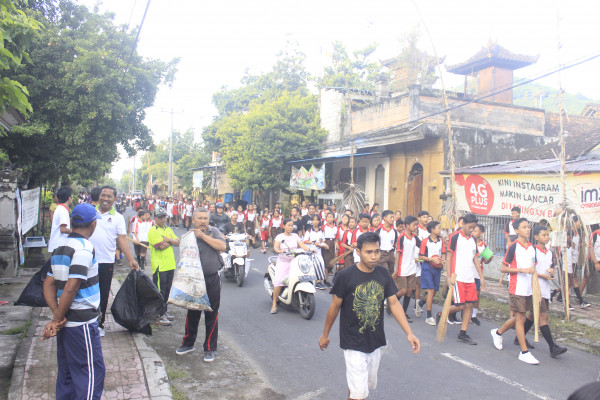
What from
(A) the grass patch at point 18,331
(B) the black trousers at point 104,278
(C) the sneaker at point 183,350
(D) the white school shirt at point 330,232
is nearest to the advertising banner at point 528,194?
(D) the white school shirt at point 330,232

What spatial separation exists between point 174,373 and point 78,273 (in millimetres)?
2100

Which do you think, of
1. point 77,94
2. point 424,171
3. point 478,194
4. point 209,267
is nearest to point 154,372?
point 209,267

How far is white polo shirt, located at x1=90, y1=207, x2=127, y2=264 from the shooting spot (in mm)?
5547

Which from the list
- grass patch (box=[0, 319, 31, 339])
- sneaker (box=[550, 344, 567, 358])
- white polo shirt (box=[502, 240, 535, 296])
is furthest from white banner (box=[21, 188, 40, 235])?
sneaker (box=[550, 344, 567, 358])

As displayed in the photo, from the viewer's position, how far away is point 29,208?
11297mm

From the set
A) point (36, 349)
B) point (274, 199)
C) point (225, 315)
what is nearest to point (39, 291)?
point (36, 349)

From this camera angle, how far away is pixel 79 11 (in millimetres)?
13766

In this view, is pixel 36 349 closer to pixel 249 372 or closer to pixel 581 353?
pixel 249 372

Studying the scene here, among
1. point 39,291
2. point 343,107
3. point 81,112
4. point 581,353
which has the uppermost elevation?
point 343,107

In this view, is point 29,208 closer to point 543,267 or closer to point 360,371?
point 360,371

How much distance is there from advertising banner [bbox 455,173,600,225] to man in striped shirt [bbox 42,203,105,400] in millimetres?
7772

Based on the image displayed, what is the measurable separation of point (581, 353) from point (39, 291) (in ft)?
21.6

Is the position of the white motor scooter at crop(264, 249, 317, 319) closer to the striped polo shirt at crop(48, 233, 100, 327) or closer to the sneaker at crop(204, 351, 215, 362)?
the sneaker at crop(204, 351, 215, 362)

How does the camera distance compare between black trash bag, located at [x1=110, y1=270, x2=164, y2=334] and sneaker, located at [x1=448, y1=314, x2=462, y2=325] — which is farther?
sneaker, located at [x1=448, y1=314, x2=462, y2=325]
